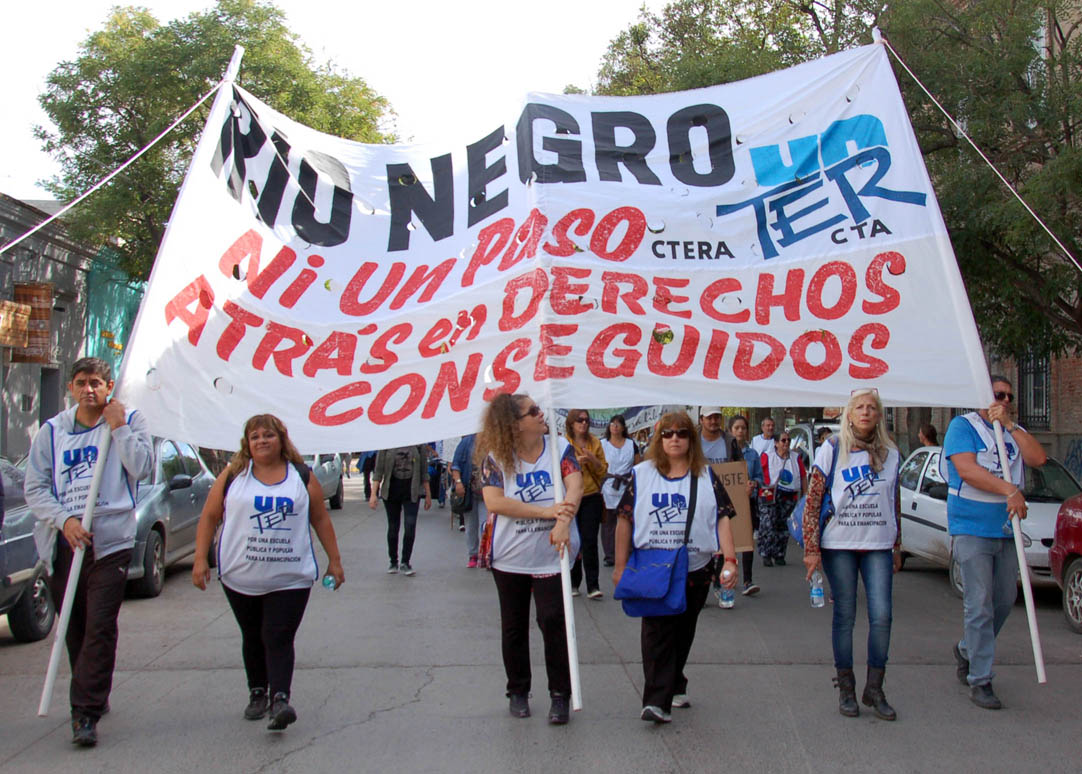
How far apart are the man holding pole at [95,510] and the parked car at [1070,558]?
685 cm

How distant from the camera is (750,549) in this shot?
374 inches

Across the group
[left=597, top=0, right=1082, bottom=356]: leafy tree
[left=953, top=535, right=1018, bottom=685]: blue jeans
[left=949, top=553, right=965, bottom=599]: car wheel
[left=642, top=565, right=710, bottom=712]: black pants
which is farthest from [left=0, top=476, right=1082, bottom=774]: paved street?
[left=597, top=0, right=1082, bottom=356]: leafy tree

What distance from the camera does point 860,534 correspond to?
5.76m

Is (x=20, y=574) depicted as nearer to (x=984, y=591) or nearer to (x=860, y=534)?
(x=860, y=534)

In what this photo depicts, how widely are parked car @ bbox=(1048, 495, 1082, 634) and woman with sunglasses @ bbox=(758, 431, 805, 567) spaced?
3070 mm

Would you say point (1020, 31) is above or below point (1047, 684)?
above

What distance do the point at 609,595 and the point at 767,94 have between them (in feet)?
17.8

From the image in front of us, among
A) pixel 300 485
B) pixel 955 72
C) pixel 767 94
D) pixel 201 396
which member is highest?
pixel 955 72

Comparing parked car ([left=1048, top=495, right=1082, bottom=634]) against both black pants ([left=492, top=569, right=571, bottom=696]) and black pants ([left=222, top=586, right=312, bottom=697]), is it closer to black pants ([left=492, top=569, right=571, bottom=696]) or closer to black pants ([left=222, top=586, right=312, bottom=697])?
black pants ([left=492, top=569, right=571, bottom=696])

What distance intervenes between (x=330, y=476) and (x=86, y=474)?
16.4 meters

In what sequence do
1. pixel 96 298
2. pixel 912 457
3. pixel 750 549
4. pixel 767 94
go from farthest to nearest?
pixel 96 298 → pixel 912 457 → pixel 750 549 → pixel 767 94

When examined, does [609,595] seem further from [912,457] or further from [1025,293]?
[1025,293]

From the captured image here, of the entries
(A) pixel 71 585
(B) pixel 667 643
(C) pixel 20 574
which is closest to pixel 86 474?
(A) pixel 71 585

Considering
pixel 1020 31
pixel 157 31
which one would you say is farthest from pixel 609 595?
pixel 157 31
